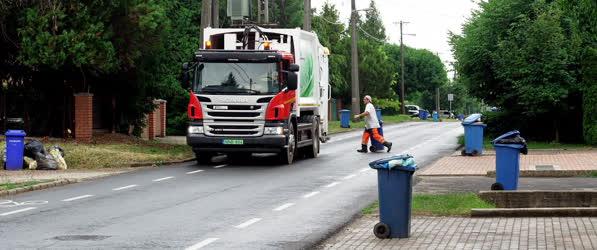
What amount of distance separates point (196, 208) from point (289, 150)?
10218 mm

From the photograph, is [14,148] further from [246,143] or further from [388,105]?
[388,105]

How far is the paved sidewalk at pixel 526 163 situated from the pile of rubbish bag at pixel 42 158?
882 cm

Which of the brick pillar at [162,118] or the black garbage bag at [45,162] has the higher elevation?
the brick pillar at [162,118]

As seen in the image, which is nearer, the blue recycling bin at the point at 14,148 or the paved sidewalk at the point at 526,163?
the paved sidewalk at the point at 526,163

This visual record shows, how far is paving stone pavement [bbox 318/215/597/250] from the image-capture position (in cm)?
1130

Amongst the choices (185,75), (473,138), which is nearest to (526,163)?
A: (473,138)

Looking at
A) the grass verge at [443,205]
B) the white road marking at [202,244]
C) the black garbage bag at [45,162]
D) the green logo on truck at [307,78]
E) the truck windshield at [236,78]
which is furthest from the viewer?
the green logo on truck at [307,78]

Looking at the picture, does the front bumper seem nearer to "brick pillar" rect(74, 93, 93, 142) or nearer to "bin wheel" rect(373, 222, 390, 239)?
"brick pillar" rect(74, 93, 93, 142)

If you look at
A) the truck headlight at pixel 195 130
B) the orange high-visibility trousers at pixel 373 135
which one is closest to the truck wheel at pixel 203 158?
the truck headlight at pixel 195 130

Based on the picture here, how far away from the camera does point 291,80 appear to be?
987 inches

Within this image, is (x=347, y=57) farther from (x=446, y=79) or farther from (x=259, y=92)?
(x=259, y=92)

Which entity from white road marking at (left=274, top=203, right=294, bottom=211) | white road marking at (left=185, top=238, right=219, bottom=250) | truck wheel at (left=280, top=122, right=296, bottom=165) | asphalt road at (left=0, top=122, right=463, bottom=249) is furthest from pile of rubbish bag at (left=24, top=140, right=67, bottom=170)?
white road marking at (left=185, top=238, right=219, bottom=250)

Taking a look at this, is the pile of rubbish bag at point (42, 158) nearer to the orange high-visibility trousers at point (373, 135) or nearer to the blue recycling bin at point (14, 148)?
the blue recycling bin at point (14, 148)

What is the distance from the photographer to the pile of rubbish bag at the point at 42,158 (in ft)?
81.8
